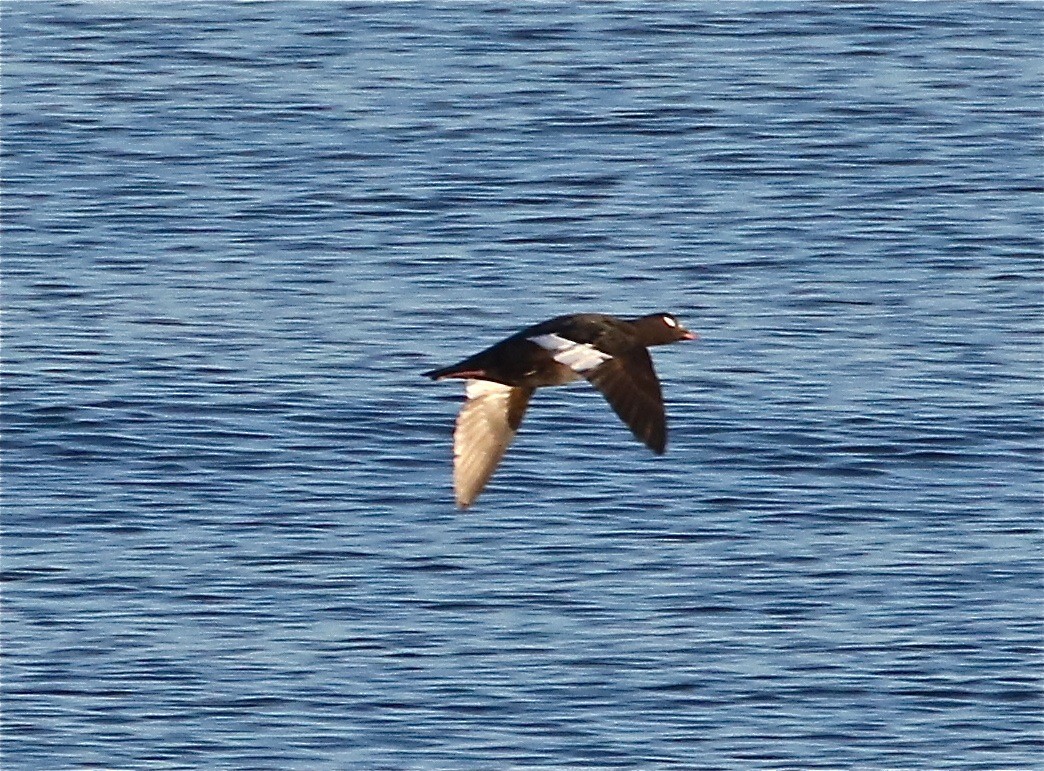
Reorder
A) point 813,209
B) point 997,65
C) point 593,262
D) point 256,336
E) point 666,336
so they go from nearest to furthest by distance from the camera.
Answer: point 666,336 < point 256,336 < point 593,262 < point 813,209 < point 997,65

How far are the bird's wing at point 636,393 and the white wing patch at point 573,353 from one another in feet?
0.09

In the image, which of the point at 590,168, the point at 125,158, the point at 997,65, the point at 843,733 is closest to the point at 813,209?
the point at 590,168

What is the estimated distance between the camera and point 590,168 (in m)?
13.8

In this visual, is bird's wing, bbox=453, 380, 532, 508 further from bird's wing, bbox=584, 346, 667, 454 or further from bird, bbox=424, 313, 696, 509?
bird's wing, bbox=584, 346, 667, 454

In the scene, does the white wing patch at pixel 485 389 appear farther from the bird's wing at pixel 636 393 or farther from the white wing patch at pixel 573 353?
the bird's wing at pixel 636 393

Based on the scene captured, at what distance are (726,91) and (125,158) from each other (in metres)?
3.45

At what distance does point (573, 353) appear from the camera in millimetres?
6887

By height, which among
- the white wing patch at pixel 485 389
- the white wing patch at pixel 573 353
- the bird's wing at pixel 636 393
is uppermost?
the white wing patch at pixel 573 353

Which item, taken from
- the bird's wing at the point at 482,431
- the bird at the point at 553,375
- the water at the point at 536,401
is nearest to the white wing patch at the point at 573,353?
the bird at the point at 553,375

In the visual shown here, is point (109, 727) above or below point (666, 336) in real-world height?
below

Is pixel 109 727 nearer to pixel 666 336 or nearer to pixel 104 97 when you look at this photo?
pixel 666 336

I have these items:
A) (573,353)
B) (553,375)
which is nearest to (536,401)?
(553,375)

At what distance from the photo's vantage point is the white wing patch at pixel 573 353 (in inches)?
267

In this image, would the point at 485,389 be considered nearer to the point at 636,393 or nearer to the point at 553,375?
the point at 553,375
